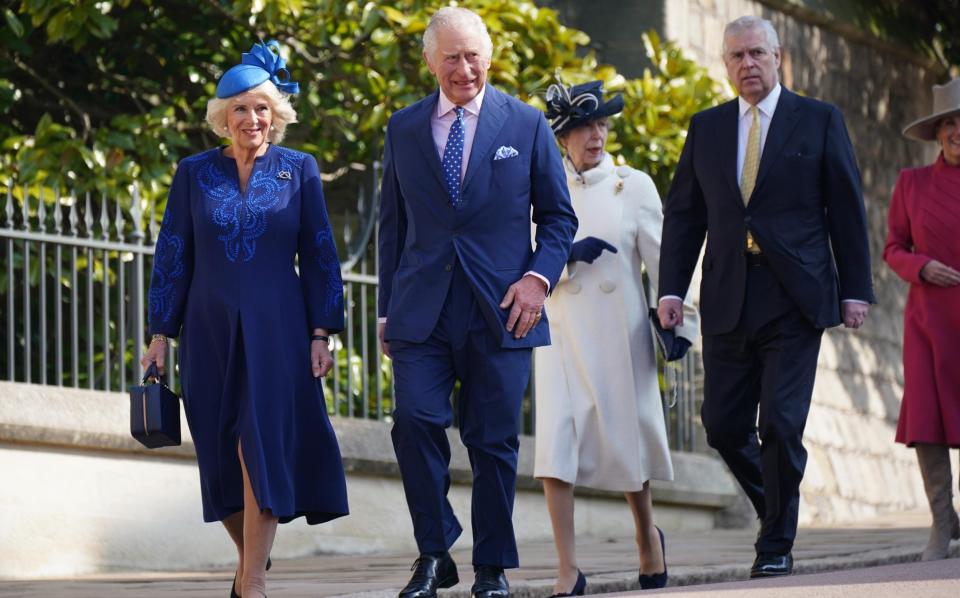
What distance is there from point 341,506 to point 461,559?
3.22 metres

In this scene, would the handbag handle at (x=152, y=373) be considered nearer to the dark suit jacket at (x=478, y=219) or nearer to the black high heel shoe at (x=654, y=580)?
the dark suit jacket at (x=478, y=219)

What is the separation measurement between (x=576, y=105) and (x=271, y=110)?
124 centimetres

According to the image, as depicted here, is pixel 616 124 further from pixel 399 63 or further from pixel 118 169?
pixel 118 169

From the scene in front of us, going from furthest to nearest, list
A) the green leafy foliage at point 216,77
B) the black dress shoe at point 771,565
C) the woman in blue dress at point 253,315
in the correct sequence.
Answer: the green leafy foliage at point 216,77
the black dress shoe at point 771,565
the woman in blue dress at point 253,315

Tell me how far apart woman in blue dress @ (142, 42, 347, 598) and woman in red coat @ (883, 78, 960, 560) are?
2663 millimetres

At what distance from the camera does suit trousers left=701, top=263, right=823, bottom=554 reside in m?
6.63

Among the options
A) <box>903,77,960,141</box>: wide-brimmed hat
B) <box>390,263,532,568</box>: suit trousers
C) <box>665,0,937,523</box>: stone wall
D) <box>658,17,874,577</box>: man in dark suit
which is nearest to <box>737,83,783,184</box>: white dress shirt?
<box>658,17,874,577</box>: man in dark suit

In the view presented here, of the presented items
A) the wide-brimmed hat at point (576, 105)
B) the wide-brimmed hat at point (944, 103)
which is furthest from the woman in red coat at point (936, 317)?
the wide-brimmed hat at point (576, 105)

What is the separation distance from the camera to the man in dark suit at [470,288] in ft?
18.8

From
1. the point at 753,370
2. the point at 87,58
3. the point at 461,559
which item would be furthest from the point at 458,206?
the point at 87,58

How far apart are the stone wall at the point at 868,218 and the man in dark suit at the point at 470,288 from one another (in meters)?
5.96

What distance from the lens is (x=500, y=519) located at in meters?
5.72

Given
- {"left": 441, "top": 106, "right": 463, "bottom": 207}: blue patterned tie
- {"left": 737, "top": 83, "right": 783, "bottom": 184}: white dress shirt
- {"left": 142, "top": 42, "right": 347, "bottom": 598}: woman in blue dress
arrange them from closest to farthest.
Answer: {"left": 142, "top": 42, "right": 347, "bottom": 598}: woman in blue dress, {"left": 441, "top": 106, "right": 463, "bottom": 207}: blue patterned tie, {"left": 737, "top": 83, "right": 783, "bottom": 184}: white dress shirt

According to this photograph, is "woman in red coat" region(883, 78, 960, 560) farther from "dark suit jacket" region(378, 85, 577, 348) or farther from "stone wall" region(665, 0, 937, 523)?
"stone wall" region(665, 0, 937, 523)
